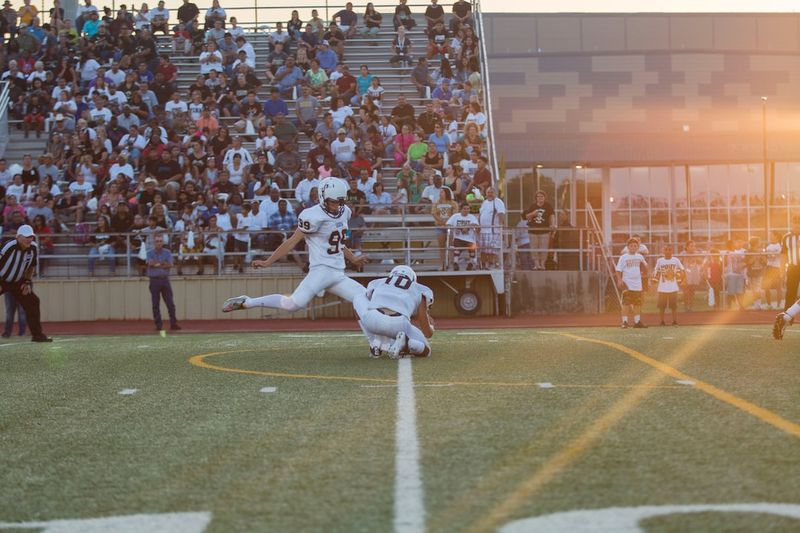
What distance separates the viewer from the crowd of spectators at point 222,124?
23906mm

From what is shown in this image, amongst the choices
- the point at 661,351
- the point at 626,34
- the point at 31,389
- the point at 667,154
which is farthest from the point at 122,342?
the point at 626,34

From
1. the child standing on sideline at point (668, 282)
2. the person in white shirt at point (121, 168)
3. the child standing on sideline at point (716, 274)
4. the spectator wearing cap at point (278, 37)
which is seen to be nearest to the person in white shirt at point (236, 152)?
the person in white shirt at point (121, 168)

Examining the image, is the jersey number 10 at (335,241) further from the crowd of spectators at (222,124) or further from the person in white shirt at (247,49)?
the person in white shirt at (247,49)

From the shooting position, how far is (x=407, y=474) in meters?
5.61

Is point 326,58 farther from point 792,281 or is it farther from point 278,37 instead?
point 792,281

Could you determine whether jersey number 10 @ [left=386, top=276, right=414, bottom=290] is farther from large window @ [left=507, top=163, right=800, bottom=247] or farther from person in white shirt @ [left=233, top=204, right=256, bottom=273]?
large window @ [left=507, top=163, right=800, bottom=247]

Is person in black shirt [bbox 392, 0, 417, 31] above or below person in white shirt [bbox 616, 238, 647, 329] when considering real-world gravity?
above

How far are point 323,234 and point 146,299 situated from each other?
12180mm

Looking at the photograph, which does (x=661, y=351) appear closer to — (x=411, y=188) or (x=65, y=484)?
(x=65, y=484)

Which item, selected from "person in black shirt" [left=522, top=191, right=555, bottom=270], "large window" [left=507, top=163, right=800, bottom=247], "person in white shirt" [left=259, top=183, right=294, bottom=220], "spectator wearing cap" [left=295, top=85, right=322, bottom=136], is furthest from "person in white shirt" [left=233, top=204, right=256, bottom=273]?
"large window" [left=507, top=163, right=800, bottom=247]

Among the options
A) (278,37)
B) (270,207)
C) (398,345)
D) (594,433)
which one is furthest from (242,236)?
(594,433)

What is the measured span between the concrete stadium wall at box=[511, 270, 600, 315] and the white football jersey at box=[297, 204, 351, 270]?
11.6 m

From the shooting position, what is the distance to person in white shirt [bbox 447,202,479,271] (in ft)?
74.8

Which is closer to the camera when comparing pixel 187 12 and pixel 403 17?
pixel 403 17
